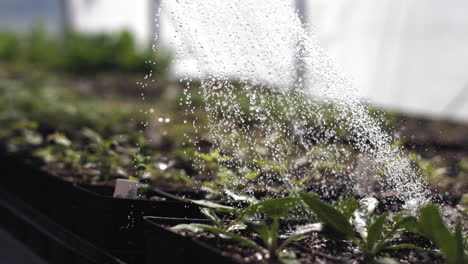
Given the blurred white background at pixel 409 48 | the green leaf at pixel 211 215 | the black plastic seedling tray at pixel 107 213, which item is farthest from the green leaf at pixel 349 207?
the blurred white background at pixel 409 48

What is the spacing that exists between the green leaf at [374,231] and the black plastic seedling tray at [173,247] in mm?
311

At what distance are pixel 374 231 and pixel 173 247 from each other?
0.39 metres

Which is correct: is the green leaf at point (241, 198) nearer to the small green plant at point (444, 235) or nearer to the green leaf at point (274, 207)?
the green leaf at point (274, 207)

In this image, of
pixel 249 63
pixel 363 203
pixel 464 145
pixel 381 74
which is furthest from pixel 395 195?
pixel 464 145

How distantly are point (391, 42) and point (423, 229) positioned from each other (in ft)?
7.12

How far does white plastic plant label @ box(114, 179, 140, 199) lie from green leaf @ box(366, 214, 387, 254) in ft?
2.06

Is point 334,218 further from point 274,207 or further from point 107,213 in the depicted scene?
point 107,213

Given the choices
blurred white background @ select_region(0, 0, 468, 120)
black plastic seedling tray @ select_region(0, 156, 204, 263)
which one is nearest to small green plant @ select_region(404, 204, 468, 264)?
black plastic seedling tray @ select_region(0, 156, 204, 263)

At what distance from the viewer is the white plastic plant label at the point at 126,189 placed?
1366 mm

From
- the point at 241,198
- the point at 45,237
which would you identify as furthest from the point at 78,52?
the point at 241,198

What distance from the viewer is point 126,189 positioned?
1374 mm

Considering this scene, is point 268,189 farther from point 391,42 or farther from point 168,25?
point 391,42

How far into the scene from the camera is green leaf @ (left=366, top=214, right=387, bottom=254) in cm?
101

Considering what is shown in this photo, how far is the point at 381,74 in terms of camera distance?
268 centimetres
